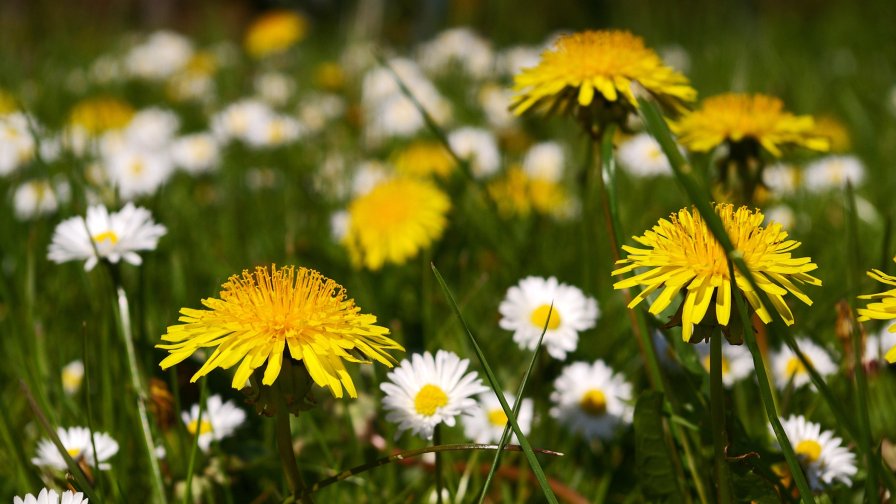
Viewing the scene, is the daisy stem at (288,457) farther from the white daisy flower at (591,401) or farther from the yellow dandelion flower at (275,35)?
the yellow dandelion flower at (275,35)

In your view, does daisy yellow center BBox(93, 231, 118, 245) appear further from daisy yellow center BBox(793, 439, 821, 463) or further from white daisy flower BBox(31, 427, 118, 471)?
daisy yellow center BBox(793, 439, 821, 463)

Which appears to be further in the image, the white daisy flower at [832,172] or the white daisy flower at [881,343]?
the white daisy flower at [832,172]

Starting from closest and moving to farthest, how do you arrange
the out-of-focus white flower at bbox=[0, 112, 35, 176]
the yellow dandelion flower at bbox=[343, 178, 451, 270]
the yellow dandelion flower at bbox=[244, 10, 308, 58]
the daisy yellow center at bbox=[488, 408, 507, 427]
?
the daisy yellow center at bbox=[488, 408, 507, 427]
the yellow dandelion flower at bbox=[343, 178, 451, 270]
the out-of-focus white flower at bbox=[0, 112, 35, 176]
the yellow dandelion flower at bbox=[244, 10, 308, 58]

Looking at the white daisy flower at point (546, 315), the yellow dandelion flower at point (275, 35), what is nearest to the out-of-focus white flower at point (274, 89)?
the yellow dandelion flower at point (275, 35)

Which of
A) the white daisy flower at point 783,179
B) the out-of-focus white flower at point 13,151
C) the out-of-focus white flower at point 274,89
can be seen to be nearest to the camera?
the out-of-focus white flower at point 13,151

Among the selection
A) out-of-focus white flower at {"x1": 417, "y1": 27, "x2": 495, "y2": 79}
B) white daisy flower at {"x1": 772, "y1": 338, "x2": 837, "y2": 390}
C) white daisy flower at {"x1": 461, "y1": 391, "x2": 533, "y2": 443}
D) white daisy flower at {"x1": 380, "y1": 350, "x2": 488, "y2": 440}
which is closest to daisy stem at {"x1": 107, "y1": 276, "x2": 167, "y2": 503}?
white daisy flower at {"x1": 380, "y1": 350, "x2": 488, "y2": 440}

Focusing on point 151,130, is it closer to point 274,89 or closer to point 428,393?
point 274,89

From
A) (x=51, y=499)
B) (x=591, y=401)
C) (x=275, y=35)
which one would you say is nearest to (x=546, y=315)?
(x=591, y=401)

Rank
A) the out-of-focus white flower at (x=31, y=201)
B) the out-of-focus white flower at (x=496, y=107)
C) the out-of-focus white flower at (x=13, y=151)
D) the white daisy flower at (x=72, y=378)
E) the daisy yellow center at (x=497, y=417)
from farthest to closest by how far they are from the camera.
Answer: the out-of-focus white flower at (x=496, y=107) → the out-of-focus white flower at (x=13, y=151) → the out-of-focus white flower at (x=31, y=201) → the white daisy flower at (x=72, y=378) → the daisy yellow center at (x=497, y=417)
